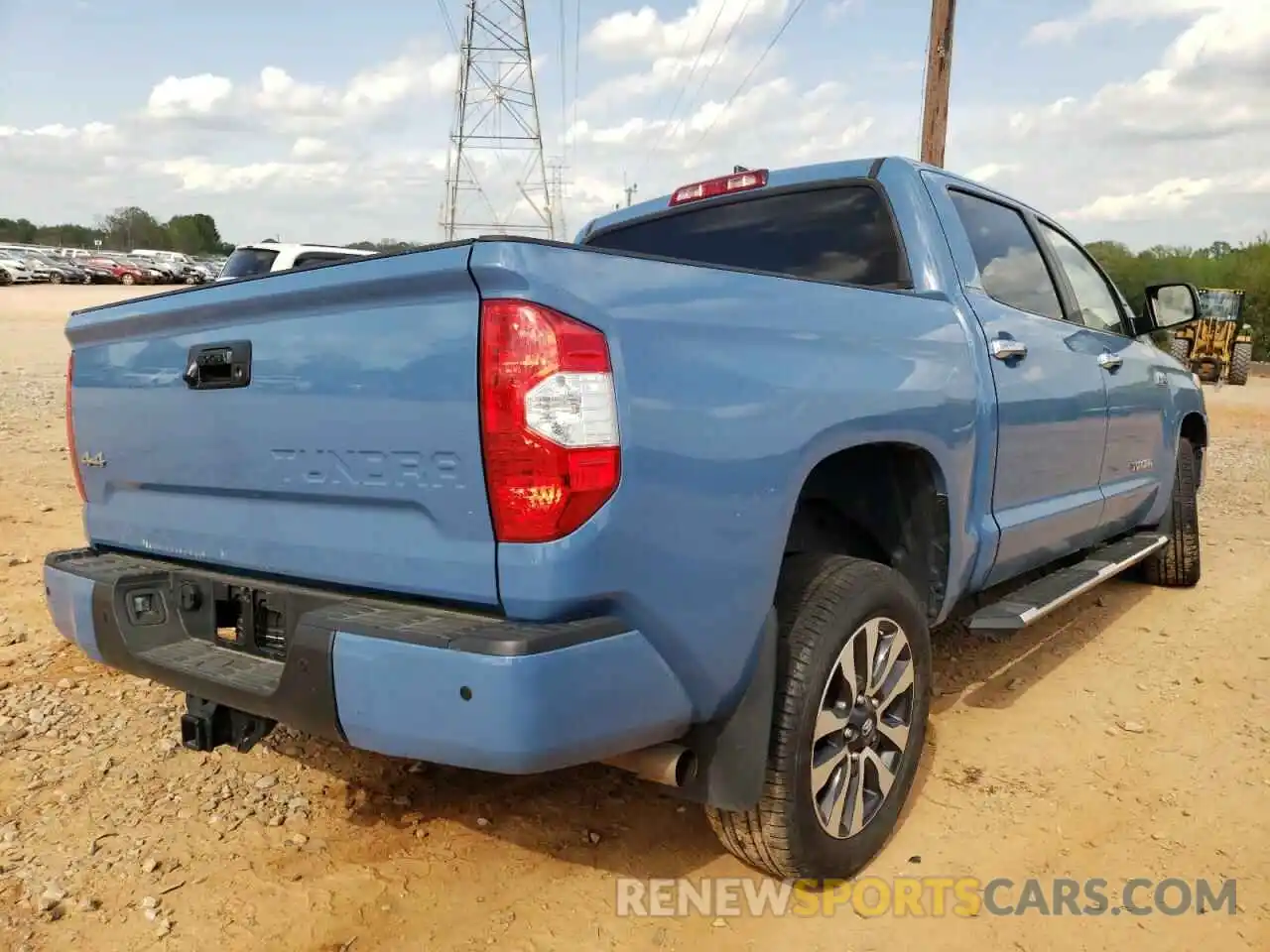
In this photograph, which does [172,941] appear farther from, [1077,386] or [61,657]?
[1077,386]

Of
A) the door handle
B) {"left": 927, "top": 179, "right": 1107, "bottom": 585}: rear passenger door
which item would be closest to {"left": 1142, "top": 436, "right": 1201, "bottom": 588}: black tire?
{"left": 927, "top": 179, "right": 1107, "bottom": 585}: rear passenger door

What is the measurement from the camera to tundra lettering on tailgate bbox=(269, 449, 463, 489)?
2.03m

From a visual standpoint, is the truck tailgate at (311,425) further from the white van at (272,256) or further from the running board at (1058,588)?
the white van at (272,256)

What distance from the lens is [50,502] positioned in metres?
6.64

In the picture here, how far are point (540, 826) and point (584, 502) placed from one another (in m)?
1.44

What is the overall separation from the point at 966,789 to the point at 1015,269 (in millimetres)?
1978

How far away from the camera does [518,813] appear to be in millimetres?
3029

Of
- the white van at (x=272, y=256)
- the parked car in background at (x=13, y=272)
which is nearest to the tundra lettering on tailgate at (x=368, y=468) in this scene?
the white van at (x=272, y=256)

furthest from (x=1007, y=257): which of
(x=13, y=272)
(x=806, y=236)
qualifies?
(x=13, y=272)

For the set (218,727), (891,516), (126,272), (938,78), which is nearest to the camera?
(218,727)

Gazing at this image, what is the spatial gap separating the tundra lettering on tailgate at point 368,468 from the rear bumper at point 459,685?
0.89 feet

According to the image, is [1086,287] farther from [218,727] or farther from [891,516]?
[218,727]

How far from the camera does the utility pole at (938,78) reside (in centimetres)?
1156

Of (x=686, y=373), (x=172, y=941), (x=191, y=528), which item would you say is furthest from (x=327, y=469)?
(x=172, y=941)
